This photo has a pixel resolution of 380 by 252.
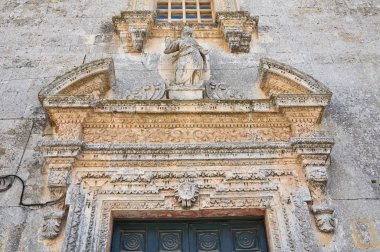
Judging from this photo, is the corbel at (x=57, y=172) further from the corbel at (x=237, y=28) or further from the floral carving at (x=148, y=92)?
the corbel at (x=237, y=28)

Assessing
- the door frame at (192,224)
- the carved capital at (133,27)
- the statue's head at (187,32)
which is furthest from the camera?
the carved capital at (133,27)

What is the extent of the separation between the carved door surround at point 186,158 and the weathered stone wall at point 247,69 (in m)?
0.34

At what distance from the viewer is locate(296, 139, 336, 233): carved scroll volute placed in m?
5.19

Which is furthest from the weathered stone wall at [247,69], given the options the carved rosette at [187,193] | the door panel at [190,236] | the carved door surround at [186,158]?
the carved rosette at [187,193]

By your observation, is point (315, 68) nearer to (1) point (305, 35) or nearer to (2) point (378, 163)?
(1) point (305, 35)

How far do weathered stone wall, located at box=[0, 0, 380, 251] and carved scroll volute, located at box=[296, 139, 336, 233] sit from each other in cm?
17

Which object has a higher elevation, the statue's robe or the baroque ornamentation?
the statue's robe

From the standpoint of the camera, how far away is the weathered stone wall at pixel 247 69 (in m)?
5.39

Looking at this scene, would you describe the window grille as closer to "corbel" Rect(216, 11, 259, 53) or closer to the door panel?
"corbel" Rect(216, 11, 259, 53)

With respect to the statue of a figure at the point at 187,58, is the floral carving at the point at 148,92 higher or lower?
lower

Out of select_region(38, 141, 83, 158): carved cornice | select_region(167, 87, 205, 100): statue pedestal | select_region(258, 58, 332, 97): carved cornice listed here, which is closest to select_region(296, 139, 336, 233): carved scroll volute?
select_region(258, 58, 332, 97): carved cornice

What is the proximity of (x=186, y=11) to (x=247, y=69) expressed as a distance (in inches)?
78.8

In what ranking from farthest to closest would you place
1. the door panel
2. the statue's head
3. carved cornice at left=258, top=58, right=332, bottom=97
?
the statue's head → carved cornice at left=258, top=58, right=332, bottom=97 → the door panel

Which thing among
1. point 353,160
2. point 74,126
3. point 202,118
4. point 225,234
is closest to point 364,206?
point 353,160
